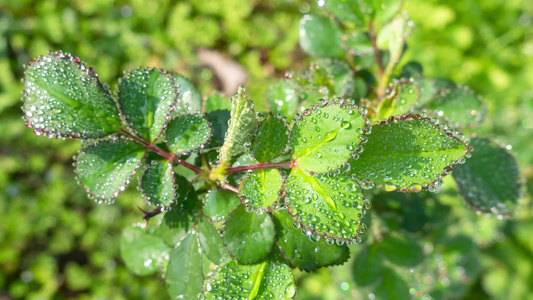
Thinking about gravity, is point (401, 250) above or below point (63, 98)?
below

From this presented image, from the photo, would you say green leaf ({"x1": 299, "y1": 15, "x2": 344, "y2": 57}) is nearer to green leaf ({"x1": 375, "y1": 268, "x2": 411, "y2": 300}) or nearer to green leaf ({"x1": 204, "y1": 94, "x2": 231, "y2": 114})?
green leaf ({"x1": 204, "y1": 94, "x2": 231, "y2": 114})

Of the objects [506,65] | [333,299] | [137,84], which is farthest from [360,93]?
[506,65]

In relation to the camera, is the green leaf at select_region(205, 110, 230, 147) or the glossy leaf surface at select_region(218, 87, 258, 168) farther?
the green leaf at select_region(205, 110, 230, 147)

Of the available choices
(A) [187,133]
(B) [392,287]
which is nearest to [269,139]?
(A) [187,133]

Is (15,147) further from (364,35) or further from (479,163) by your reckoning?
(479,163)

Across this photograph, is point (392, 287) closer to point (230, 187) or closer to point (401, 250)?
point (401, 250)

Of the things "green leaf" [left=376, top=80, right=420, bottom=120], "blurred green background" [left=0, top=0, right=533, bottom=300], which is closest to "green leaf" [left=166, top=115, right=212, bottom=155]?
"green leaf" [left=376, top=80, right=420, bottom=120]

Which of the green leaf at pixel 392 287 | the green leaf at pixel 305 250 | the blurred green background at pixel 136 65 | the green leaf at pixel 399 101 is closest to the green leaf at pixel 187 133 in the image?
the green leaf at pixel 305 250
